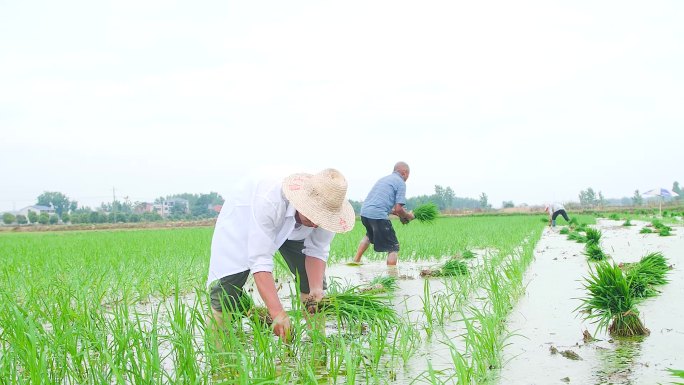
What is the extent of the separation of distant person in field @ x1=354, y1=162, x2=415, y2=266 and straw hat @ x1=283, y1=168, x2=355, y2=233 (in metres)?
4.26

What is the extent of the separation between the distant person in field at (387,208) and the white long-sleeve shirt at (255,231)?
12.5 feet

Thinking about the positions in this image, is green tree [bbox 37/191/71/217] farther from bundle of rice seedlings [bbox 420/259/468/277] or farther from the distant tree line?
bundle of rice seedlings [bbox 420/259/468/277]

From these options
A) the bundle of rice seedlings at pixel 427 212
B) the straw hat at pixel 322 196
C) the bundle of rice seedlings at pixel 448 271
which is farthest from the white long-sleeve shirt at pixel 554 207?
the straw hat at pixel 322 196

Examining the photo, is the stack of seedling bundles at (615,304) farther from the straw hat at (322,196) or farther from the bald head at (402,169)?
the bald head at (402,169)

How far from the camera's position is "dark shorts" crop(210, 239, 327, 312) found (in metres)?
2.79

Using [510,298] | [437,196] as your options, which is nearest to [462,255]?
[510,298]

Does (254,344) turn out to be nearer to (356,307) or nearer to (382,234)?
(356,307)

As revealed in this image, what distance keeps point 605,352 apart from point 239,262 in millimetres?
1721

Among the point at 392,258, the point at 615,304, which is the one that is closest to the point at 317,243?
the point at 615,304

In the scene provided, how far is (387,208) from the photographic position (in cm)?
687

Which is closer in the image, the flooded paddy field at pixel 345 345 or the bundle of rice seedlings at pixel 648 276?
the flooded paddy field at pixel 345 345

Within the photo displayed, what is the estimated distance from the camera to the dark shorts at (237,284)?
110 inches

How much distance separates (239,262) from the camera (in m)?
2.75

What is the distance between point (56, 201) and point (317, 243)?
8174 centimetres
